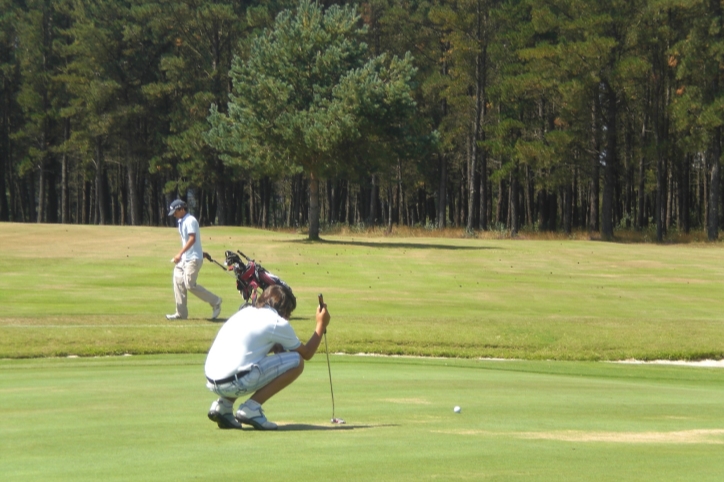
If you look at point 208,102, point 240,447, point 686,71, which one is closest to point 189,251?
point 240,447

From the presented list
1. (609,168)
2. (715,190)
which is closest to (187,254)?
(715,190)

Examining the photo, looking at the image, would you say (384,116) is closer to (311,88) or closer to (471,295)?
(311,88)

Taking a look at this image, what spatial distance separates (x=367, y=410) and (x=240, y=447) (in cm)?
244

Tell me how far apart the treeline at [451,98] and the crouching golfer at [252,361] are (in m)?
39.8

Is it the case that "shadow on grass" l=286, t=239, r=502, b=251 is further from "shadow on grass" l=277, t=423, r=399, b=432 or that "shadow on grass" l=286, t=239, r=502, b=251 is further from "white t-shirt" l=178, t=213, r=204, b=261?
"shadow on grass" l=277, t=423, r=399, b=432

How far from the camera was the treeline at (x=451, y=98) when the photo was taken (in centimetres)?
5472

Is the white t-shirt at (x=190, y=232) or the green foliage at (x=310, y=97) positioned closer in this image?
the white t-shirt at (x=190, y=232)

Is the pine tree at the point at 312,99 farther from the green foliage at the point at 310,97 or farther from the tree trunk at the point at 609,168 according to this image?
the tree trunk at the point at 609,168

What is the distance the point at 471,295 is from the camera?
28062mm

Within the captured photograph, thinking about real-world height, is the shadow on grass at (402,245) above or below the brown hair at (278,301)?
below

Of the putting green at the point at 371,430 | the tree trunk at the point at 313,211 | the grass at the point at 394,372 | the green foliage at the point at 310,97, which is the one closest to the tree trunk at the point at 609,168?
the green foliage at the point at 310,97

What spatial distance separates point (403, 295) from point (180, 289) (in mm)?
9279

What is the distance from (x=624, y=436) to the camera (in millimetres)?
7855

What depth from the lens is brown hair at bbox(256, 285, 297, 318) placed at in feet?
26.5
